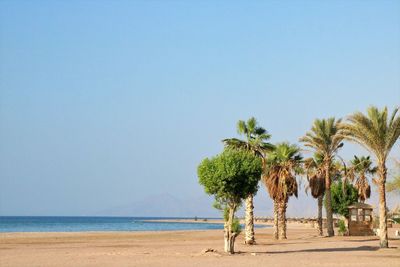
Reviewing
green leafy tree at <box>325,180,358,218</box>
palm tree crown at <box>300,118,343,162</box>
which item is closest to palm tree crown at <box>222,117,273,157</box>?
palm tree crown at <box>300,118,343,162</box>

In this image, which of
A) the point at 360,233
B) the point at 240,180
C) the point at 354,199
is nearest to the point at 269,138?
the point at 240,180

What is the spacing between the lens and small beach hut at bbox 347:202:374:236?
190ft

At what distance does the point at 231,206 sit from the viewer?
32188 mm

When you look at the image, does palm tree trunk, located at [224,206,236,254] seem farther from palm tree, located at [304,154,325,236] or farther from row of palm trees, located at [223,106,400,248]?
palm tree, located at [304,154,325,236]

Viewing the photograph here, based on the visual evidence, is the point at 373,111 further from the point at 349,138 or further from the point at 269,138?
the point at 269,138

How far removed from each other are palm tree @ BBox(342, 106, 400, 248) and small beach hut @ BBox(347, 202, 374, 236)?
22380 mm

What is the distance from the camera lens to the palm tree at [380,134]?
35.3 m

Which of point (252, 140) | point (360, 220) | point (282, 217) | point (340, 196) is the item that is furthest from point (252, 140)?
point (340, 196)

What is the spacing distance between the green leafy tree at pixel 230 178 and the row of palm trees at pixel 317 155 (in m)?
6.49

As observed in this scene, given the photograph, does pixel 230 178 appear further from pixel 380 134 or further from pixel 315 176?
pixel 315 176

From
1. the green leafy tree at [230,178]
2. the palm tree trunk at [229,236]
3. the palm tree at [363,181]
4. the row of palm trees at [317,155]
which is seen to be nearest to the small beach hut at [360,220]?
the row of palm trees at [317,155]

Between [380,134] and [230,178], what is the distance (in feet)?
34.1

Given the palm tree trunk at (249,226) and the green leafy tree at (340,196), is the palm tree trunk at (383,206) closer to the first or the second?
the palm tree trunk at (249,226)

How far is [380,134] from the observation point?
35.3 m
